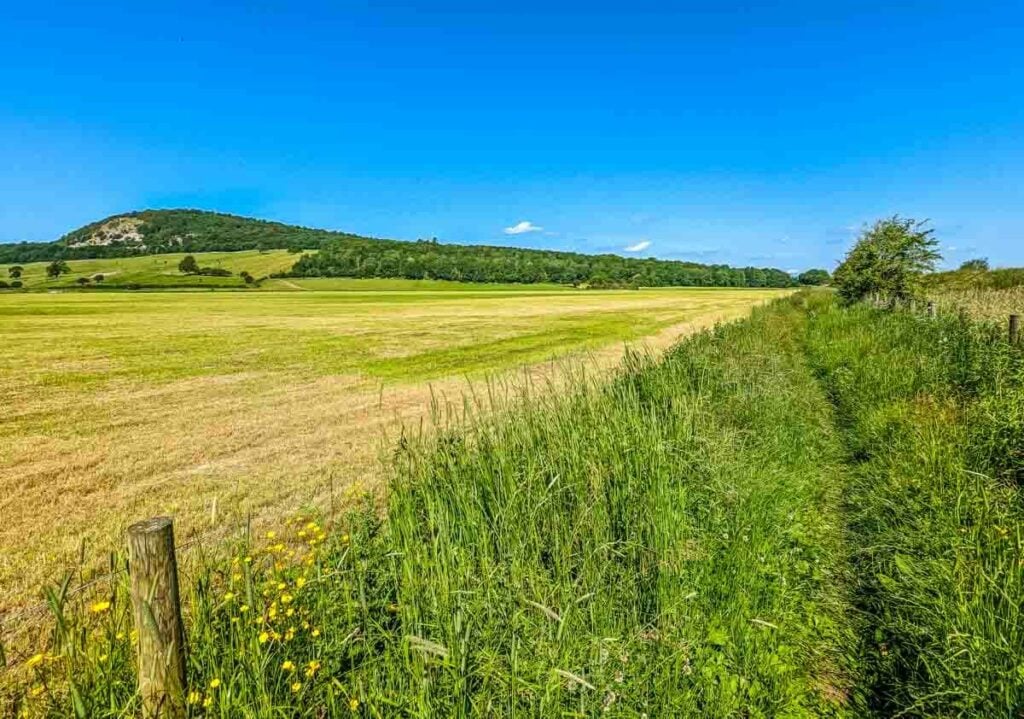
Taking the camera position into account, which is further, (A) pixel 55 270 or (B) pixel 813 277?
(B) pixel 813 277

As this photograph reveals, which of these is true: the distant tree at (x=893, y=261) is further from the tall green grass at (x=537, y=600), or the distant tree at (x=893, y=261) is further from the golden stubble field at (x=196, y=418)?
the tall green grass at (x=537, y=600)

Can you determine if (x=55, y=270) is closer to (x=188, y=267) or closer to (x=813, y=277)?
(x=188, y=267)

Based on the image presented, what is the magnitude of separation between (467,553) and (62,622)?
2152 millimetres

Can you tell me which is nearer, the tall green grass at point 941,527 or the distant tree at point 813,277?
the tall green grass at point 941,527

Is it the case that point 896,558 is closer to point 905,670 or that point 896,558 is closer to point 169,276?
point 905,670

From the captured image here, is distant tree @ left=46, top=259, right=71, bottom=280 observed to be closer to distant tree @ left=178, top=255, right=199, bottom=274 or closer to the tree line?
distant tree @ left=178, top=255, right=199, bottom=274

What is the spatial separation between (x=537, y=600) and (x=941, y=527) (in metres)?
3.71

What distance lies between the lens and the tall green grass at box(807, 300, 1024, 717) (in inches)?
122

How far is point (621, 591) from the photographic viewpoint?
3646mm

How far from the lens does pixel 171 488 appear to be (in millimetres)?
7621

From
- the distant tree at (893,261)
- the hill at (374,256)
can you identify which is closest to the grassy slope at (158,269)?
the hill at (374,256)

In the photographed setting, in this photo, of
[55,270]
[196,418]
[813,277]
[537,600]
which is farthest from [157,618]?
[813,277]

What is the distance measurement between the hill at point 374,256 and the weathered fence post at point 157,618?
10872 centimetres

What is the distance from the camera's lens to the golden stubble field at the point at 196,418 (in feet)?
21.6
